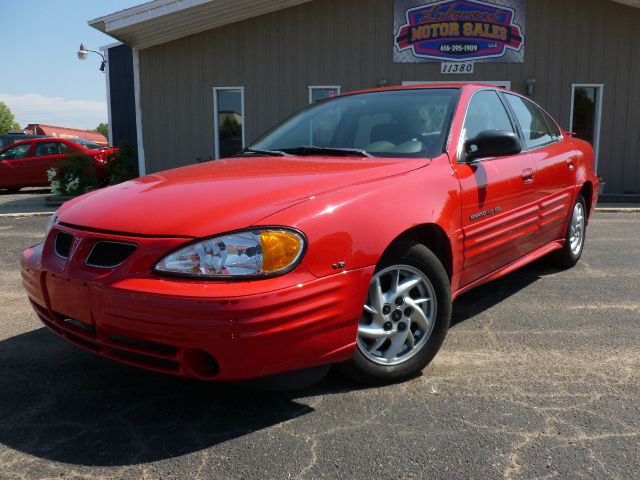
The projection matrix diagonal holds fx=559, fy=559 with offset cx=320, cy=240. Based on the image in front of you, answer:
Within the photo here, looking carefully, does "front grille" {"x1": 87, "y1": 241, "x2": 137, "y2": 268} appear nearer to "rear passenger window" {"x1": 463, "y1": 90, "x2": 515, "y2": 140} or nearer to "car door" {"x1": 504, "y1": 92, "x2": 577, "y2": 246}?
"rear passenger window" {"x1": 463, "y1": 90, "x2": 515, "y2": 140}

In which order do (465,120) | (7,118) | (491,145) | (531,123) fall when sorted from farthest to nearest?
1. (7,118)
2. (531,123)
3. (465,120)
4. (491,145)

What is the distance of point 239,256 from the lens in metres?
2.15

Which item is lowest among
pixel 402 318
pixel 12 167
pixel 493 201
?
pixel 402 318

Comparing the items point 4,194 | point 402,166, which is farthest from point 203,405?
point 4,194

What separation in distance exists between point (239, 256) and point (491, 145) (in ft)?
5.53

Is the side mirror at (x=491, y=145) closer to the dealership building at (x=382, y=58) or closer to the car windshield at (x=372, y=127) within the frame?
the car windshield at (x=372, y=127)

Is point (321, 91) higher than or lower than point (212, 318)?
higher

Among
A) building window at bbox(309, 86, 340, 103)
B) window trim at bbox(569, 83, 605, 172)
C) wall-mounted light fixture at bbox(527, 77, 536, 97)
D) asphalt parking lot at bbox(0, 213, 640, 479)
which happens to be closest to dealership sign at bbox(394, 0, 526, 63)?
wall-mounted light fixture at bbox(527, 77, 536, 97)

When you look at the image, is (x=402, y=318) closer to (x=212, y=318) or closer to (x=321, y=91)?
(x=212, y=318)

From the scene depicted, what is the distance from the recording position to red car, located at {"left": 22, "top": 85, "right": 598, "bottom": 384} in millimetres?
2104

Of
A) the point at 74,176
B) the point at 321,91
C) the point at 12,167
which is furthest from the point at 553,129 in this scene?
the point at 12,167

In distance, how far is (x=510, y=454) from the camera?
6.96 feet

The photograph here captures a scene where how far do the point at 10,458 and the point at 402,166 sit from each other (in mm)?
2121

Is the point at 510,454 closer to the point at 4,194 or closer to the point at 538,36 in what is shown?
the point at 538,36
